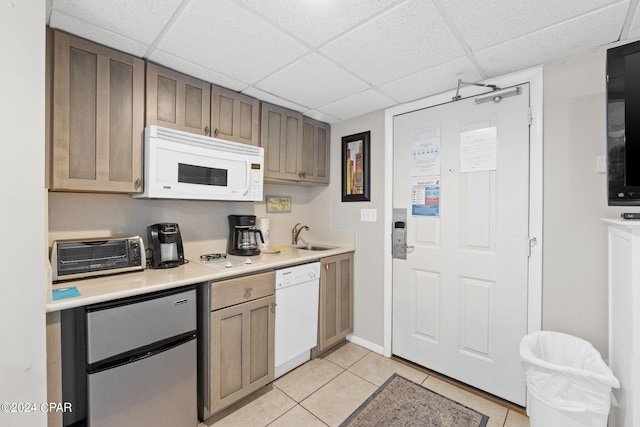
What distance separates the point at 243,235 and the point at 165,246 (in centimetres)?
67

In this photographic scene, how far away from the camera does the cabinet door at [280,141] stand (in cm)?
235

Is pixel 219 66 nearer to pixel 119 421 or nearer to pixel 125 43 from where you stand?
pixel 125 43

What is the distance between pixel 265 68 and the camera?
70.4 inches

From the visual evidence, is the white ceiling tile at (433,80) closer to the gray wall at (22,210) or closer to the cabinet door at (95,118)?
the cabinet door at (95,118)

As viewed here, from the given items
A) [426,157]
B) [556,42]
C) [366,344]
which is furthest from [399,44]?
[366,344]

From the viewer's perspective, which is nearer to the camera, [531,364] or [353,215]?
[531,364]

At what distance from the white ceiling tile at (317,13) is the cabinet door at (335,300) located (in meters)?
1.69

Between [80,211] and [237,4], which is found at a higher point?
[237,4]

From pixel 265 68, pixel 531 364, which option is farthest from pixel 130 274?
pixel 531 364

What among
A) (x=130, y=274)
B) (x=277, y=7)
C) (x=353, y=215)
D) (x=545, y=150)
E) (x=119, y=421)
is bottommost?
(x=119, y=421)

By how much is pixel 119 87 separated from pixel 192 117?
1.38ft

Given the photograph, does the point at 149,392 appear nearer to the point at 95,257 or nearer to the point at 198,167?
the point at 95,257

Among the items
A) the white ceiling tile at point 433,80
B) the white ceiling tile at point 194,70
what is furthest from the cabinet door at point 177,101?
the white ceiling tile at point 433,80

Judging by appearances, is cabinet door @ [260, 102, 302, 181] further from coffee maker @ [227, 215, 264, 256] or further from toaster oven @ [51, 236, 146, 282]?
toaster oven @ [51, 236, 146, 282]
